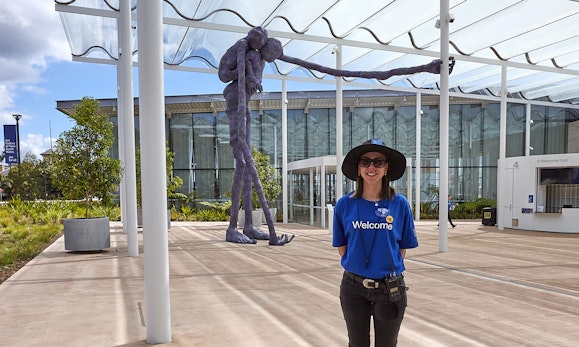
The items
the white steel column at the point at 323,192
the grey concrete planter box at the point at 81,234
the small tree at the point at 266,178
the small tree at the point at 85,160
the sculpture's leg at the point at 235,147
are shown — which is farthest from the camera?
the small tree at the point at 266,178

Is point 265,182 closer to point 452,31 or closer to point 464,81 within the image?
point 452,31

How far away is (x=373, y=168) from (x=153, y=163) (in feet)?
6.88

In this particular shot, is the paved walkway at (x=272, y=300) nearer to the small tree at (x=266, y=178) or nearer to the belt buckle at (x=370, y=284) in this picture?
the belt buckle at (x=370, y=284)

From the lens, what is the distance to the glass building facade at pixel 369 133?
25938 millimetres

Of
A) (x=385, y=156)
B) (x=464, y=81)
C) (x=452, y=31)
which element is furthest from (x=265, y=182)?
(x=385, y=156)

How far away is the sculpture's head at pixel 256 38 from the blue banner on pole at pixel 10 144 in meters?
19.7

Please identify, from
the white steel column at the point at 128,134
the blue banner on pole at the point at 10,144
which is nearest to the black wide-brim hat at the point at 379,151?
the white steel column at the point at 128,134

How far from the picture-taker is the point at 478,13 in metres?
12.1

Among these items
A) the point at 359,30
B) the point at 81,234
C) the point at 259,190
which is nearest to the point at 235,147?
the point at 259,190

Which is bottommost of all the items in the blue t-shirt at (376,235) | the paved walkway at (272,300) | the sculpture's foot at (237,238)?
the sculpture's foot at (237,238)

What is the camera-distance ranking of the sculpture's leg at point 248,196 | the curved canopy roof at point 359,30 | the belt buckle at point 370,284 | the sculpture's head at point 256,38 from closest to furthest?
the belt buckle at point 370,284
the sculpture's head at point 256,38
the sculpture's leg at point 248,196
the curved canopy roof at point 359,30

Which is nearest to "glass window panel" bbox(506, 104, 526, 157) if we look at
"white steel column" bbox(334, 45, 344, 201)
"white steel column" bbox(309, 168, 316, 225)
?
"white steel column" bbox(309, 168, 316, 225)

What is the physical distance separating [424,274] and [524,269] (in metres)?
1.99

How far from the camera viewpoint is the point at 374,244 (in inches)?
86.4
